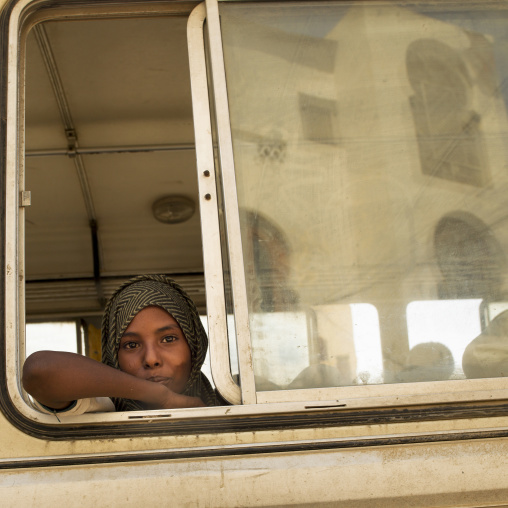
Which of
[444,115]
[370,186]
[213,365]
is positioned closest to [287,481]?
[213,365]

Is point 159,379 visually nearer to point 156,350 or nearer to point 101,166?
point 156,350

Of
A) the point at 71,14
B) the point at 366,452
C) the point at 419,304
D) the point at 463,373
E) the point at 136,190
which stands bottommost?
the point at 366,452

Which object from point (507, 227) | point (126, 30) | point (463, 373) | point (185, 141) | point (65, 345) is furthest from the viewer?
point (65, 345)

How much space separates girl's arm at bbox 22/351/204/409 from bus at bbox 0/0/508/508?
0.18ft

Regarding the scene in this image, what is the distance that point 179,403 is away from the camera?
1557 millimetres

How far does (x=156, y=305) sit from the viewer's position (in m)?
2.04

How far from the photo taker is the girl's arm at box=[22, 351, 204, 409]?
1.34 m

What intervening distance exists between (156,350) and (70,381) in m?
0.60

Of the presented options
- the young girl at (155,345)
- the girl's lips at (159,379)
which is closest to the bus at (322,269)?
the young girl at (155,345)

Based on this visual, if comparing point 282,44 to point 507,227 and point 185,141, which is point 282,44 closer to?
point 507,227

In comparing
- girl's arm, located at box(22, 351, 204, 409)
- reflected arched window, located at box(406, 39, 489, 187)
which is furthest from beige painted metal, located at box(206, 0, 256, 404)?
reflected arched window, located at box(406, 39, 489, 187)

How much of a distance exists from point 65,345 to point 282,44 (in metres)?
2.77

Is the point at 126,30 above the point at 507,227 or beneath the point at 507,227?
above

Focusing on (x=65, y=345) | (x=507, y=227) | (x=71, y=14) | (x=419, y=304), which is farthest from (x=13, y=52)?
(x=65, y=345)
